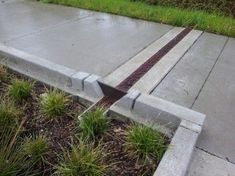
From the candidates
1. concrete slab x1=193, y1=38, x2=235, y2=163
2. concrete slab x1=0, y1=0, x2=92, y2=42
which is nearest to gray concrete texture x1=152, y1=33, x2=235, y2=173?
concrete slab x1=193, y1=38, x2=235, y2=163

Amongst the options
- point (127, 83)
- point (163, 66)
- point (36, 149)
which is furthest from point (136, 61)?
point (36, 149)

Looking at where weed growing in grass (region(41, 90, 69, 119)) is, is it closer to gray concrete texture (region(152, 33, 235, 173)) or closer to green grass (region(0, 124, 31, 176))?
green grass (region(0, 124, 31, 176))

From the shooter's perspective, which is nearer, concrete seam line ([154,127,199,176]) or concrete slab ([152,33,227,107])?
concrete seam line ([154,127,199,176])

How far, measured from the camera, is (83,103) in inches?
104

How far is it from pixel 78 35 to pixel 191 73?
79.2 inches

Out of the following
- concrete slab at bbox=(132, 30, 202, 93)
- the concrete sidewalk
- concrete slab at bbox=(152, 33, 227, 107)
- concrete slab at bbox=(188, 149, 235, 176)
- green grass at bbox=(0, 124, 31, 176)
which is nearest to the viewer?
green grass at bbox=(0, 124, 31, 176)

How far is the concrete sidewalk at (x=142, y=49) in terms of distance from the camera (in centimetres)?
228

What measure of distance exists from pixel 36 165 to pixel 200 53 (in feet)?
9.08

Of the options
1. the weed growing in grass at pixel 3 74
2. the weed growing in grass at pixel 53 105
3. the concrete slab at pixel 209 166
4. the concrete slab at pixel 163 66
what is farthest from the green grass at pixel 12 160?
the concrete slab at pixel 163 66

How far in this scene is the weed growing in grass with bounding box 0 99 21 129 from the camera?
2184 millimetres

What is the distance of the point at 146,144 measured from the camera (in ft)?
6.46

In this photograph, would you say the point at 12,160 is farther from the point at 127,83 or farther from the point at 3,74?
the point at 127,83

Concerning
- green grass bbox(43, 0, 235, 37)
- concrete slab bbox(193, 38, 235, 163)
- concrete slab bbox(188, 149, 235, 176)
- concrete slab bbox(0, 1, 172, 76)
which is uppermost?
green grass bbox(43, 0, 235, 37)

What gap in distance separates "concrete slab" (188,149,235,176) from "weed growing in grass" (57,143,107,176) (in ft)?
2.19
